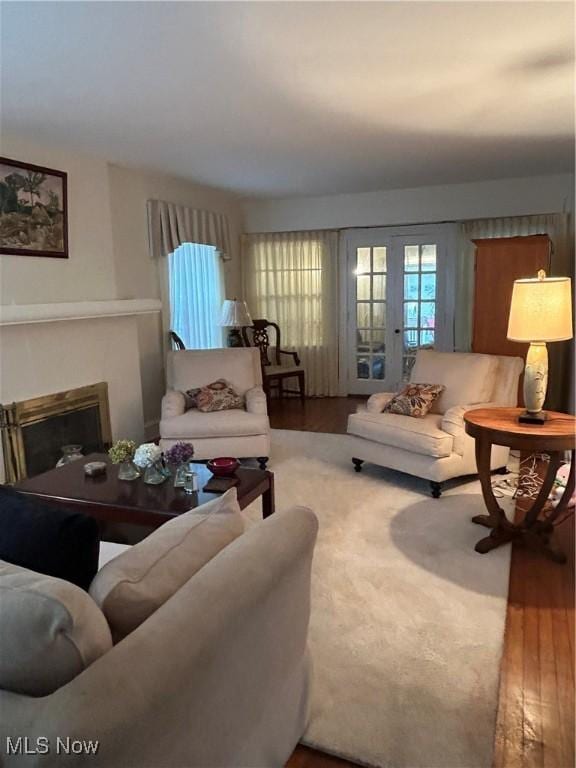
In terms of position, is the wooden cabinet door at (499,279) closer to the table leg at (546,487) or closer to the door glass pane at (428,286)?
the door glass pane at (428,286)

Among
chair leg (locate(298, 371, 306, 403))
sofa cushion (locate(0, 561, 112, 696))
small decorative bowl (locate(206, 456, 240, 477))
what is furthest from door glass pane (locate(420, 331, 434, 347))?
sofa cushion (locate(0, 561, 112, 696))

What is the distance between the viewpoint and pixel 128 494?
8.42 ft

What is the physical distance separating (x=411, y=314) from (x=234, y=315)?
207 centimetres

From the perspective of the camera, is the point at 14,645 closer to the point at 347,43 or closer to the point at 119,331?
the point at 347,43

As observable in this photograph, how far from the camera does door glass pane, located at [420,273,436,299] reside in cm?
607

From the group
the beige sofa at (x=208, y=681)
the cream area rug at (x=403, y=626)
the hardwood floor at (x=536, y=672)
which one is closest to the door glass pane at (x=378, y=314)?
the cream area rug at (x=403, y=626)

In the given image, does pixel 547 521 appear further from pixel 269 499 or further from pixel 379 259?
pixel 379 259

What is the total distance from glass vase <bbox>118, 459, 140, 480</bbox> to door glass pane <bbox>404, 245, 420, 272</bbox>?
14.3 feet

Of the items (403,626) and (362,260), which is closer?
(403,626)

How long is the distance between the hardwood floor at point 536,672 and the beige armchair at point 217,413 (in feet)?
6.07

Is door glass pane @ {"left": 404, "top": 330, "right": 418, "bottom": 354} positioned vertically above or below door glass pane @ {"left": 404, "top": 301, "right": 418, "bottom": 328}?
below

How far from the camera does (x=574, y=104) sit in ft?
10.1

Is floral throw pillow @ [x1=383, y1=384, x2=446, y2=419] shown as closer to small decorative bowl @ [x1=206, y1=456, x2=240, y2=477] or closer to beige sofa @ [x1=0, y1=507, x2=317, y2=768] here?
small decorative bowl @ [x1=206, y1=456, x2=240, y2=477]

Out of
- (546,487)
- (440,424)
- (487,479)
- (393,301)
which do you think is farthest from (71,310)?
(393,301)
